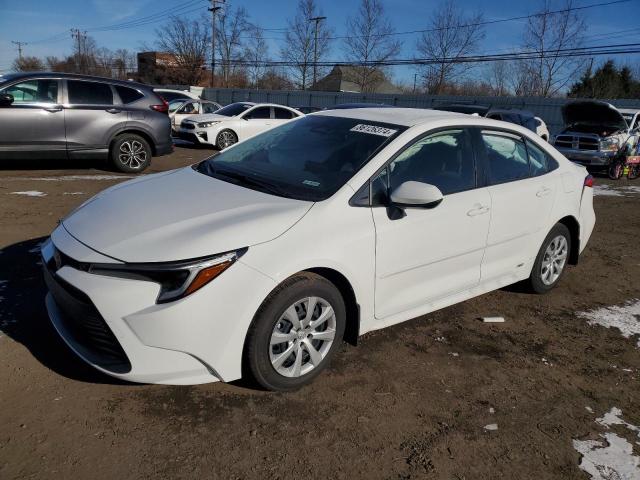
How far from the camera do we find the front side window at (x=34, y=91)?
326 inches

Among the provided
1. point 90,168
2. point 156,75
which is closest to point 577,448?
point 90,168

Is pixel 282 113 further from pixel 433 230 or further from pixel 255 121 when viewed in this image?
pixel 433 230

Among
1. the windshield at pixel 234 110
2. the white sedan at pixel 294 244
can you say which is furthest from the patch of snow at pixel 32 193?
the windshield at pixel 234 110

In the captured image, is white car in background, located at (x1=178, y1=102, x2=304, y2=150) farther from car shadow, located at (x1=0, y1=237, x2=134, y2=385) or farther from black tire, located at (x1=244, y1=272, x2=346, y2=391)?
black tire, located at (x1=244, y1=272, x2=346, y2=391)

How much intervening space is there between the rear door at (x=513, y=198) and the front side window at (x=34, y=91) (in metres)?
7.48

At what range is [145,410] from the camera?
2.74m

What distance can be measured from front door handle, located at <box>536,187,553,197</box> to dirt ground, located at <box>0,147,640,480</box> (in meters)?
1.06

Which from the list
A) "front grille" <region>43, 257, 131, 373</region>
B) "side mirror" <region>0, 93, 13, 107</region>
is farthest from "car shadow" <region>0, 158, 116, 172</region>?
"front grille" <region>43, 257, 131, 373</region>

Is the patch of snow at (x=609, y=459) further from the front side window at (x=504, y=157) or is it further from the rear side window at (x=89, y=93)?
the rear side window at (x=89, y=93)

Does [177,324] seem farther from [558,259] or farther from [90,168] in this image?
[90,168]

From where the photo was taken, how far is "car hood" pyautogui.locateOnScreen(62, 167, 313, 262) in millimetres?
2611

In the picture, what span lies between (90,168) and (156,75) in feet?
204

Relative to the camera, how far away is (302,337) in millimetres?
2951

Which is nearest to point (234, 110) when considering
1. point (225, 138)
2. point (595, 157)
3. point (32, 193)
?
point (225, 138)
